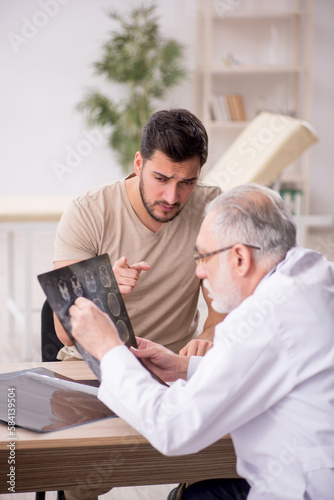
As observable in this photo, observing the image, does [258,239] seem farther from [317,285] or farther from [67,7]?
[67,7]

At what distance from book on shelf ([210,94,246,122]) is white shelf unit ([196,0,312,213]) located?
50mm

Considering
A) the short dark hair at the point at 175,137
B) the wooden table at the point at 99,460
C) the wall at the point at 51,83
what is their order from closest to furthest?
the wooden table at the point at 99,460
the short dark hair at the point at 175,137
the wall at the point at 51,83

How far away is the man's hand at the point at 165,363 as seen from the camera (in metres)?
1.31

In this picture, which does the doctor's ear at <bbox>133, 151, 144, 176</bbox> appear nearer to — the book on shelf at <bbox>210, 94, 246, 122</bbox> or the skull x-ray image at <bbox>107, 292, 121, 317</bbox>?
the skull x-ray image at <bbox>107, 292, 121, 317</bbox>

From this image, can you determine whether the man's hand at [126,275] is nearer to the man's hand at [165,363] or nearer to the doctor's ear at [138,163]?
the man's hand at [165,363]

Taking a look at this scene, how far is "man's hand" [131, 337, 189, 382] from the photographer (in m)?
1.31
